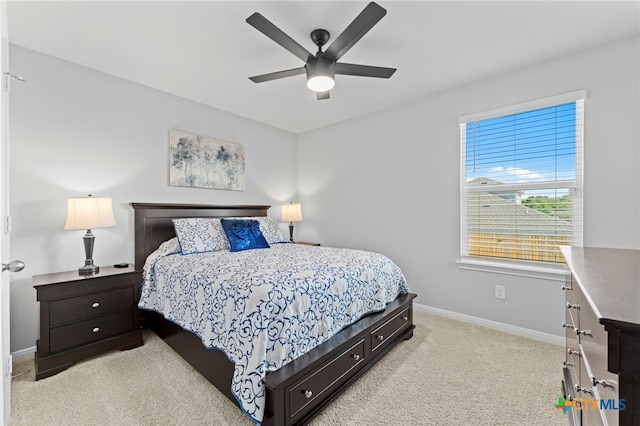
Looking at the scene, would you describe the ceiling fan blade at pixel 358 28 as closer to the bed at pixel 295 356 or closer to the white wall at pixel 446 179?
the white wall at pixel 446 179

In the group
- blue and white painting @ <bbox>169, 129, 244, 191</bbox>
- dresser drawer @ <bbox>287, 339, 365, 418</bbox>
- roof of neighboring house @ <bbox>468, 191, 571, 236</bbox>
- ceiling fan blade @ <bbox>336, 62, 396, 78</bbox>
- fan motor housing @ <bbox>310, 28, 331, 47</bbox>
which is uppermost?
fan motor housing @ <bbox>310, 28, 331, 47</bbox>

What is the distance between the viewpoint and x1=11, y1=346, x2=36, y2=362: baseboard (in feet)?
7.32

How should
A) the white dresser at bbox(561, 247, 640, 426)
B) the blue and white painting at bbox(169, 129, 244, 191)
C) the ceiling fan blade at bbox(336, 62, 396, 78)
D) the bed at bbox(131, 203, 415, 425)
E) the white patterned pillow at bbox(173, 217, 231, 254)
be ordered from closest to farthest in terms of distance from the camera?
the white dresser at bbox(561, 247, 640, 426), the bed at bbox(131, 203, 415, 425), the ceiling fan blade at bbox(336, 62, 396, 78), the white patterned pillow at bbox(173, 217, 231, 254), the blue and white painting at bbox(169, 129, 244, 191)

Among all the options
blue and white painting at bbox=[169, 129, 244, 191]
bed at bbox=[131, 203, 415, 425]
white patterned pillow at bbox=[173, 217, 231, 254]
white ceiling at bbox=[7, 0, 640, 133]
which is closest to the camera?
bed at bbox=[131, 203, 415, 425]

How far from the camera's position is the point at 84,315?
2.21 meters

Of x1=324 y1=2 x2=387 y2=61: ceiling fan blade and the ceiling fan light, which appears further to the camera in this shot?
the ceiling fan light

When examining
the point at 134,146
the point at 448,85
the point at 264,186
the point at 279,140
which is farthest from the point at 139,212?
the point at 448,85

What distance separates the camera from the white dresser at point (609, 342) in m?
0.60

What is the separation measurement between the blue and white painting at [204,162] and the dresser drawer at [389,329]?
2.62m

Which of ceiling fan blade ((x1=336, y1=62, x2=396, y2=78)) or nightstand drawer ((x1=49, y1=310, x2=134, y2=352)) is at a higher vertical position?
Answer: ceiling fan blade ((x1=336, y1=62, x2=396, y2=78))

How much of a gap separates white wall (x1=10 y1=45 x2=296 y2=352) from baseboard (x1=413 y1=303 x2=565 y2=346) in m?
3.08

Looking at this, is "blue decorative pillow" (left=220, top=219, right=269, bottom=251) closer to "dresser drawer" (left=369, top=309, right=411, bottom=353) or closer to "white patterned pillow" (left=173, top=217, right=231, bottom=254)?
"white patterned pillow" (left=173, top=217, right=231, bottom=254)

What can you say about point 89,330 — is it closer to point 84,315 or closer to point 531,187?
point 84,315

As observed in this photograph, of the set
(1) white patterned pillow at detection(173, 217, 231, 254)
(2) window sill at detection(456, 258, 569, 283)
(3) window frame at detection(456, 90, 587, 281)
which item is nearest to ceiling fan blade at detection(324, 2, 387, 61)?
(3) window frame at detection(456, 90, 587, 281)
